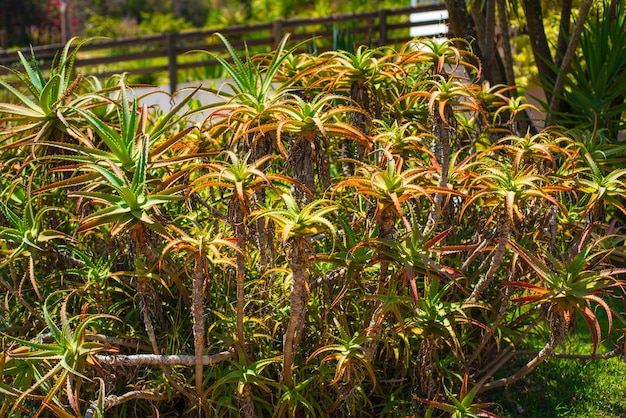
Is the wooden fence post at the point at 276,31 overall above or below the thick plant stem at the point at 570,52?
above

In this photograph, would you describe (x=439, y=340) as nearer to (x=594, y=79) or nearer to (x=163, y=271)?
(x=163, y=271)

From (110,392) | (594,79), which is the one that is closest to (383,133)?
(110,392)

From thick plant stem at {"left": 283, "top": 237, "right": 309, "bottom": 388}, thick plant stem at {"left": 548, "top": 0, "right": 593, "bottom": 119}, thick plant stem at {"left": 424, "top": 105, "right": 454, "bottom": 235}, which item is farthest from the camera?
thick plant stem at {"left": 548, "top": 0, "right": 593, "bottom": 119}

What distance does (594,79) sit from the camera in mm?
4758

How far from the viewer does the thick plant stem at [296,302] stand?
274 centimetres

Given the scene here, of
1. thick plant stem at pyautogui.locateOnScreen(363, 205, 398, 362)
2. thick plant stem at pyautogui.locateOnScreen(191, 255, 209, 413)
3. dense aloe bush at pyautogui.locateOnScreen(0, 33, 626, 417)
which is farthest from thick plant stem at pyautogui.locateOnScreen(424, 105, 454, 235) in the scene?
thick plant stem at pyautogui.locateOnScreen(191, 255, 209, 413)

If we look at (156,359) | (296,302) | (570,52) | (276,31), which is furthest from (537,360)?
(276,31)

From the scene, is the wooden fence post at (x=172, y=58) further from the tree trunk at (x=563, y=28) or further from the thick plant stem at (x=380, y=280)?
the thick plant stem at (x=380, y=280)

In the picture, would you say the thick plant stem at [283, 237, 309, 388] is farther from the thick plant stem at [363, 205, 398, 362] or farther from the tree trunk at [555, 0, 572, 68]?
the tree trunk at [555, 0, 572, 68]

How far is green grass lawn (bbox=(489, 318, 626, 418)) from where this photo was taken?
153 inches

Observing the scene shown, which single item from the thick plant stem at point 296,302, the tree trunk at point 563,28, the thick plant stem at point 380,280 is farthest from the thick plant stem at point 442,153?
the tree trunk at point 563,28

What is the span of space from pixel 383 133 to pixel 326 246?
0.59 m

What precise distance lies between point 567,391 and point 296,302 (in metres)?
1.89

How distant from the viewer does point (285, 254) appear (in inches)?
123
